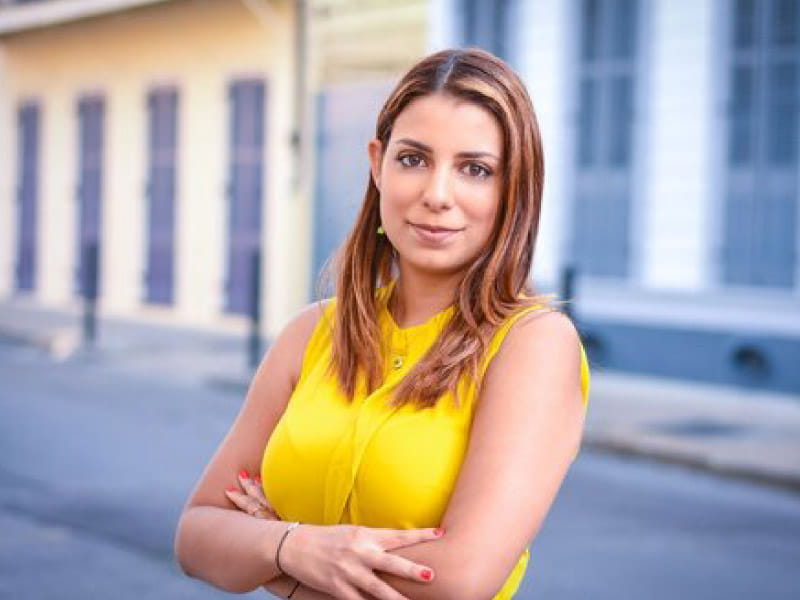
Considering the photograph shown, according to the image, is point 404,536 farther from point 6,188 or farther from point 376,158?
point 6,188

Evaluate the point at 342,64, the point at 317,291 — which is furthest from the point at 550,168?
the point at 317,291

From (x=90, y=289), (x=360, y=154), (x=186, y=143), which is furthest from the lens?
(x=186, y=143)

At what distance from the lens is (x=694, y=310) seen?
34.6ft

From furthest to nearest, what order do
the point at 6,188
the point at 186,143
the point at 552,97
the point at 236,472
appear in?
the point at 6,188 < the point at 186,143 < the point at 552,97 < the point at 236,472

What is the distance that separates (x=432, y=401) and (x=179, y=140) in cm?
1486

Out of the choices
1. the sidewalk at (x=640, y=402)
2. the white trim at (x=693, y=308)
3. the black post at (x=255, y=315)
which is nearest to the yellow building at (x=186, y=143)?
the sidewalk at (x=640, y=402)

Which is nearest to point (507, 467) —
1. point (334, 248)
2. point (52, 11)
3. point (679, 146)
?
point (334, 248)

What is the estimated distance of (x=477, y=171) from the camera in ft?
5.95

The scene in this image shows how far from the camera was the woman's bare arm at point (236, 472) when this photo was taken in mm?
1880

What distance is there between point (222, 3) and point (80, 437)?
859 centimetres

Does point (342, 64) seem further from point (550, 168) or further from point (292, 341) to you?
point (292, 341)

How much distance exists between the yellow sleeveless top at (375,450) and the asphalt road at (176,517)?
2988mm

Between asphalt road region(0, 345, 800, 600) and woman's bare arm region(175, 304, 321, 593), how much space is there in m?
2.82

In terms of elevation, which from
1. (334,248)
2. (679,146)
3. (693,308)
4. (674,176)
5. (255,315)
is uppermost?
(679,146)
